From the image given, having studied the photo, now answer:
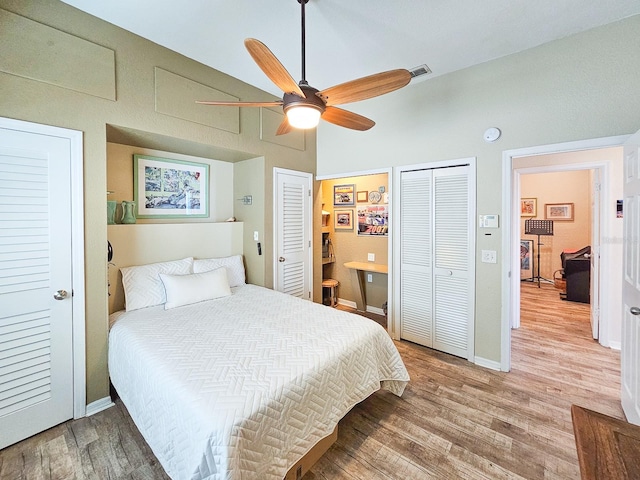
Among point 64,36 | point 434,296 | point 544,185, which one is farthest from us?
point 544,185

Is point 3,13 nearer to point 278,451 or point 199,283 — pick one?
point 199,283

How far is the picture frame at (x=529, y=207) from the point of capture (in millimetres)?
6328

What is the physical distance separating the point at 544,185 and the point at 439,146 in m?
4.85

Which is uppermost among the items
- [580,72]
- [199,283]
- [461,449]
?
[580,72]

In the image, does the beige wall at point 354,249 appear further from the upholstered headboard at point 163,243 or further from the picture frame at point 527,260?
the picture frame at point 527,260

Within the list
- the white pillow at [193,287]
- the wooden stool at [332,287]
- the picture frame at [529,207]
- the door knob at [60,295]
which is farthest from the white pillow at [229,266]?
the picture frame at [529,207]

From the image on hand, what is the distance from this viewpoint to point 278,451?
1.37 m

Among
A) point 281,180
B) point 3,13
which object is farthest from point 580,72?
point 3,13

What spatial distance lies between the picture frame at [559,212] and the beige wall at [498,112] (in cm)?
479

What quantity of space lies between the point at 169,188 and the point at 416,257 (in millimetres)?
2868

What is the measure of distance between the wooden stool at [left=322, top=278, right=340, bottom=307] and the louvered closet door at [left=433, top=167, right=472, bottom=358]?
1.77m

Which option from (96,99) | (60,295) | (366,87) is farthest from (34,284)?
(366,87)

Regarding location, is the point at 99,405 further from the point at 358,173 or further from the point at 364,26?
the point at 364,26

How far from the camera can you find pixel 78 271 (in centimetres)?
212
